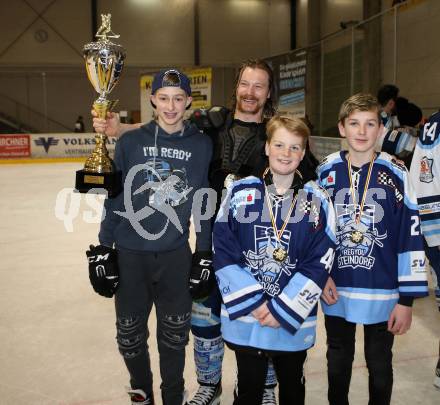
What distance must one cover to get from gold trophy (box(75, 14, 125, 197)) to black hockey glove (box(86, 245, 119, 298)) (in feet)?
0.76

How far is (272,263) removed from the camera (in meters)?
1.78

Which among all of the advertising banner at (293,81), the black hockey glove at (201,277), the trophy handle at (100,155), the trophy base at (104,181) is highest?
the advertising banner at (293,81)

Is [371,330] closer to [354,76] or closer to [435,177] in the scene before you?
[435,177]

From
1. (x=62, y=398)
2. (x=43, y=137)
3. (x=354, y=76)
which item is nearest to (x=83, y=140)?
(x=43, y=137)

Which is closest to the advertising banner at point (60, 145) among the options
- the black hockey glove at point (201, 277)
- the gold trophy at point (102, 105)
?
the gold trophy at point (102, 105)

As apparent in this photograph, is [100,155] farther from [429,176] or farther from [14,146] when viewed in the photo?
[14,146]

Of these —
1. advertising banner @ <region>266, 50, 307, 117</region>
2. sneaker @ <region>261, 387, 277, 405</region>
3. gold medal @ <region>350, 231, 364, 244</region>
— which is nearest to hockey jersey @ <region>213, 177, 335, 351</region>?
gold medal @ <region>350, 231, 364, 244</region>

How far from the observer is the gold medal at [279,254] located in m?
1.75

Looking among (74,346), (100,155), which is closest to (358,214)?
(100,155)

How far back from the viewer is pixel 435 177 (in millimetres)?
2305

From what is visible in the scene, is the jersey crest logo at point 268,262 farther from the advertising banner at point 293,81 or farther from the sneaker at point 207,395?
the advertising banner at point 293,81

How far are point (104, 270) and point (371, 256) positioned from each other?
3.27ft

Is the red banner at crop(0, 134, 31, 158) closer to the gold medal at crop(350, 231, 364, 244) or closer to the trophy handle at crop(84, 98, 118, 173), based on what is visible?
the trophy handle at crop(84, 98, 118, 173)

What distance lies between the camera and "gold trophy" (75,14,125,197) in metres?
1.97
